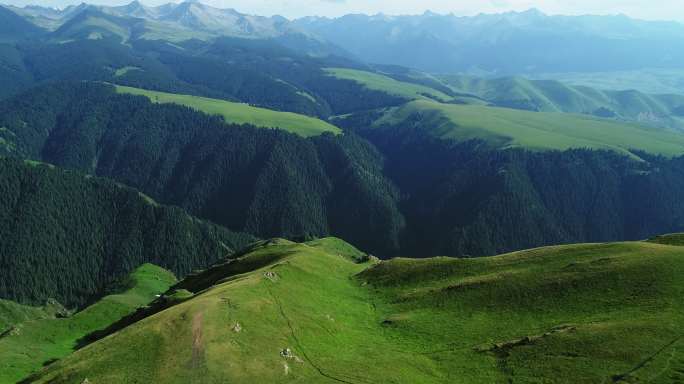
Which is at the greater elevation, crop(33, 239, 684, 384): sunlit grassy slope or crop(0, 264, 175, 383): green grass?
crop(33, 239, 684, 384): sunlit grassy slope

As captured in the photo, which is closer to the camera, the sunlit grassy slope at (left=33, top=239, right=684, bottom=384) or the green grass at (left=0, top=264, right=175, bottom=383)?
the sunlit grassy slope at (left=33, top=239, right=684, bottom=384)

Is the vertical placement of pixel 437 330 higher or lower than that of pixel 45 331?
higher

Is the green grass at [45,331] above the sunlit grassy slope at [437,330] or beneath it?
beneath

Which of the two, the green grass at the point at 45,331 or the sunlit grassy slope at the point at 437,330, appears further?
the green grass at the point at 45,331

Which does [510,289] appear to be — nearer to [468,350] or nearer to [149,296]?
[468,350]

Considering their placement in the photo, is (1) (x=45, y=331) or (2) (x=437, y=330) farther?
(1) (x=45, y=331)
